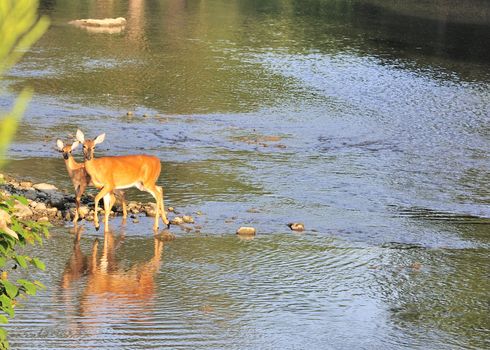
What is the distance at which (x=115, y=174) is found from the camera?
515 inches

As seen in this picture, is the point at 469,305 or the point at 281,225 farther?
the point at 281,225

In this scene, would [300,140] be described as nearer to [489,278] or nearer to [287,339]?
[489,278]

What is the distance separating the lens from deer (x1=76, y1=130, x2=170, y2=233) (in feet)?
42.9

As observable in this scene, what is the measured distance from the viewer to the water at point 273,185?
10180 mm

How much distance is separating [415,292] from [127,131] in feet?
30.2

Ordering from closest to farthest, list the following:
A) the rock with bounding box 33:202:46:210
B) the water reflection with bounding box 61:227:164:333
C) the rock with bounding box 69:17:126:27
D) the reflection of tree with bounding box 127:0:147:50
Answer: the water reflection with bounding box 61:227:164:333
the rock with bounding box 33:202:46:210
the reflection of tree with bounding box 127:0:147:50
the rock with bounding box 69:17:126:27

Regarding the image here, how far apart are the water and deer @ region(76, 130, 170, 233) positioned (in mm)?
319

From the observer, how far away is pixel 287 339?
9.73 m

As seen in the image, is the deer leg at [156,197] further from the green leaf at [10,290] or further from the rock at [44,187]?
the green leaf at [10,290]

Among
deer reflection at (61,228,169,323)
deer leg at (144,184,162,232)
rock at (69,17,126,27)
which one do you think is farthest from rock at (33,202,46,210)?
rock at (69,17,126,27)

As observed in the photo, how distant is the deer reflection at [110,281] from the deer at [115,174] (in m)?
0.47

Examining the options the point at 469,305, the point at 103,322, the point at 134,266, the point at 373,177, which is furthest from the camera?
the point at 373,177

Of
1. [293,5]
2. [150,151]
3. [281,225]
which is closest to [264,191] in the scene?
[281,225]

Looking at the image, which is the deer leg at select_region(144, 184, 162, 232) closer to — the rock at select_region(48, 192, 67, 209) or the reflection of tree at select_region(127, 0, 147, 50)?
the rock at select_region(48, 192, 67, 209)
